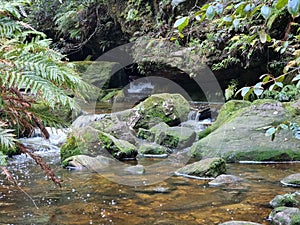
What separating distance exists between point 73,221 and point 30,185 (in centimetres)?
126

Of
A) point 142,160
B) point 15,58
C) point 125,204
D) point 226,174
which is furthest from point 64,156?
point 15,58

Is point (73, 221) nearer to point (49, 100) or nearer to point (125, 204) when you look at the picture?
point (125, 204)

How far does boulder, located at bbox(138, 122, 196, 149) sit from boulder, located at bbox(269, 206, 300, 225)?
330 centimetres

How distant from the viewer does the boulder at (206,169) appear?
14.3 feet

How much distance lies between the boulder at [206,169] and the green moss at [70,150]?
70.0 inches

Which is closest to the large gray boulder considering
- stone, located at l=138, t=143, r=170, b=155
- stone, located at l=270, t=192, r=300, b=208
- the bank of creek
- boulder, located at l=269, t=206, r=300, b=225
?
stone, located at l=138, t=143, r=170, b=155

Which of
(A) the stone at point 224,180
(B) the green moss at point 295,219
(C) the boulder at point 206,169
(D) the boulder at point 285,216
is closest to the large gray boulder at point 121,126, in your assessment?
(C) the boulder at point 206,169

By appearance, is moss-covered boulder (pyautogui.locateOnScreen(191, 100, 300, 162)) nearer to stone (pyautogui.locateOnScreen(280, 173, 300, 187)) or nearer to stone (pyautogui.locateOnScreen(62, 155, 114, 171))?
stone (pyautogui.locateOnScreen(280, 173, 300, 187))

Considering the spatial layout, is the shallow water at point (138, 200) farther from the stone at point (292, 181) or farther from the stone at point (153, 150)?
the stone at point (153, 150)

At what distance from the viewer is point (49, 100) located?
931 mm

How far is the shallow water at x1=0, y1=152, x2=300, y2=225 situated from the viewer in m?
3.13

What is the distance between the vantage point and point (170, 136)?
6.35 meters

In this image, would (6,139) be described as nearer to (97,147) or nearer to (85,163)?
(85,163)

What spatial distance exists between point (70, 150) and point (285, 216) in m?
3.49
